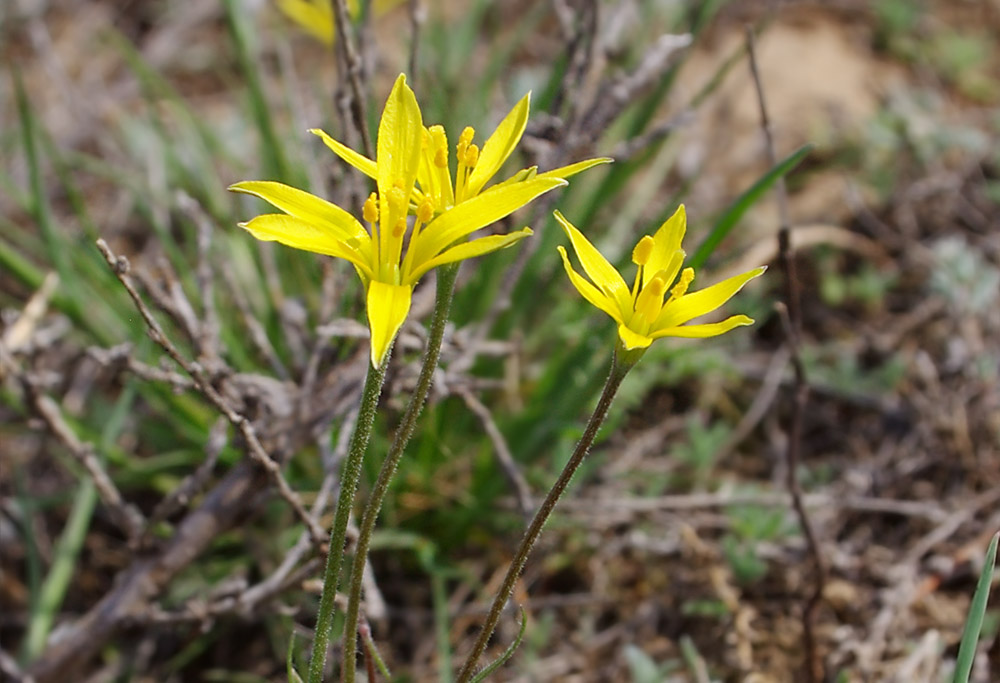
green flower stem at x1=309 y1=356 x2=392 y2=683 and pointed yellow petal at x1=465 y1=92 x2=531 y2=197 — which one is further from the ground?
pointed yellow petal at x1=465 y1=92 x2=531 y2=197

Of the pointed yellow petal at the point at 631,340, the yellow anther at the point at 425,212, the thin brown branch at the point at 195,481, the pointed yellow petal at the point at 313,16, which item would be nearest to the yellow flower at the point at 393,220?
the yellow anther at the point at 425,212

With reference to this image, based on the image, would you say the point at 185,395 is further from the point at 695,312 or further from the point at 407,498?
the point at 695,312

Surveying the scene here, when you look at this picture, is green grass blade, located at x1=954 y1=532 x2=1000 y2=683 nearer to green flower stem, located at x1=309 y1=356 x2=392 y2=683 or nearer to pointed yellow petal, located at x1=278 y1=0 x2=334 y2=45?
green flower stem, located at x1=309 y1=356 x2=392 y2=683

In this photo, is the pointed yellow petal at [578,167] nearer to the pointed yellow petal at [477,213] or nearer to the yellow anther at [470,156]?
the pointed yellow petal at [477,213]

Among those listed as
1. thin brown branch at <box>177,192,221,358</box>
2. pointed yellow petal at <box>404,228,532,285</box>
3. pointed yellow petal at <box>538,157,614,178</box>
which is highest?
thin brown branch at <box>177,192,221,358</box>

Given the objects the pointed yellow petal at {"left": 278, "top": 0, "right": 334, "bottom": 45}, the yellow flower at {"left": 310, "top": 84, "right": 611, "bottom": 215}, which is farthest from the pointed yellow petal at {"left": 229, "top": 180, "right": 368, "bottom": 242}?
the pointed yellow petal at {"left": 278, "top": 0, "right": 334, "bottom": 45}

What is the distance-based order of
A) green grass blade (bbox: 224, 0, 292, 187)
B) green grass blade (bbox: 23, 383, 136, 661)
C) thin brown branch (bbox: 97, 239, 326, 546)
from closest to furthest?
1. thin brown branch (bbox: 97, 239, 326, 546)
2. green grass blade (bbox: 23, 383, 136, 661)
3. green grass blade (bbox: 224, 0, 292, 187)
